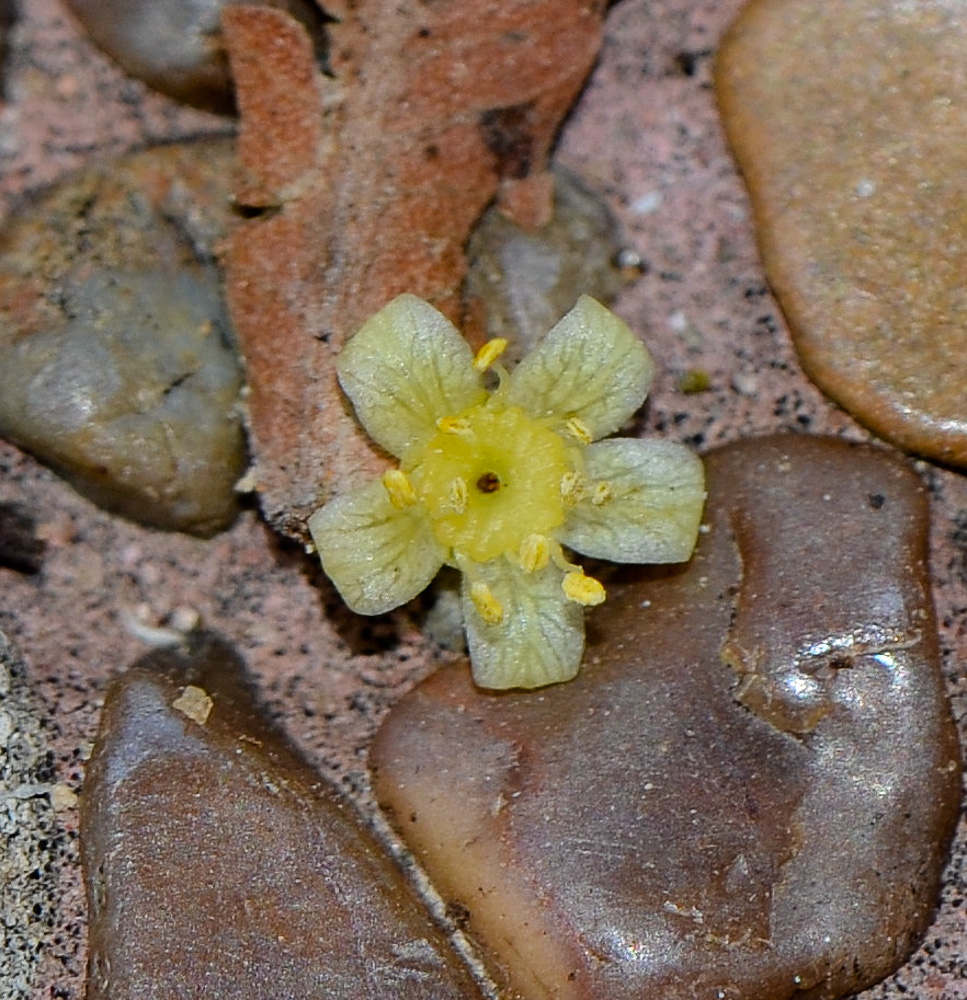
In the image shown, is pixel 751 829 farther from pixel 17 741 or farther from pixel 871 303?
pixel 17 741

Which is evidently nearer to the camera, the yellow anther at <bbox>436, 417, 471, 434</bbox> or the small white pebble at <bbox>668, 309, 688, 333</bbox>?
the yellow anther at <bbox>436, 417, 471, 434</bbox>

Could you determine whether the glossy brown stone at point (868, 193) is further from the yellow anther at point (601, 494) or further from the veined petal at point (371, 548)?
the veined petal at point (371, 548)

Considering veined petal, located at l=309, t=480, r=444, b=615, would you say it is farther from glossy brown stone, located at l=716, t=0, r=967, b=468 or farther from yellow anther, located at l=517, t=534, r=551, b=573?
glossy brown stone, located at l=716, t=0, r=967, b=468

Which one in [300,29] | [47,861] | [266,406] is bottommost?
[47,861]

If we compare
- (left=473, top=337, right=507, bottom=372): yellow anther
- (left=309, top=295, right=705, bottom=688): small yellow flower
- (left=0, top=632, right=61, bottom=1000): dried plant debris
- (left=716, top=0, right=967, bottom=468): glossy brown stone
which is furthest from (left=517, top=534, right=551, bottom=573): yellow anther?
(left=0, top=632, right=61, bottom=1000): dried plant debris

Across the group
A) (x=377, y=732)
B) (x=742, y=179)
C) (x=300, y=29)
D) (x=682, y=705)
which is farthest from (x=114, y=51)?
(x=682, y=705)

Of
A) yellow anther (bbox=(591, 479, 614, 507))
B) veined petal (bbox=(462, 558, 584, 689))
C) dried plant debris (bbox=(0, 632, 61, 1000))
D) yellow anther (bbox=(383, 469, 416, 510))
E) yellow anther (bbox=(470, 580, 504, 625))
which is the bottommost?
dried plant debris (bbox=(0, 632, 61, 1000))
